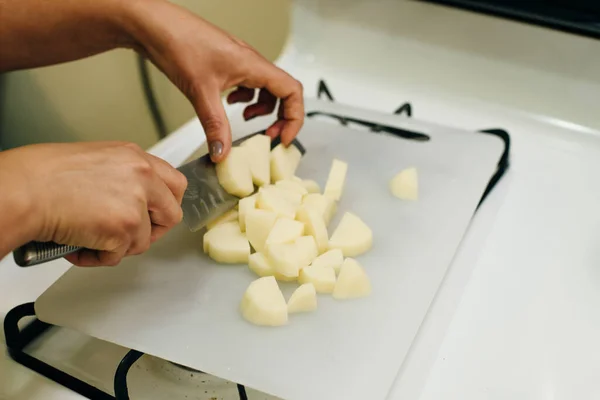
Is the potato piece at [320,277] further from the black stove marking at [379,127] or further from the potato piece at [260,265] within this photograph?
the black stove marking at [379,127]

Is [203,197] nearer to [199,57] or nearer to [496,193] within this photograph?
[199,57]

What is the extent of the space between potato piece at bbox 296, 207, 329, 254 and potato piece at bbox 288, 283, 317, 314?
0.29 feet

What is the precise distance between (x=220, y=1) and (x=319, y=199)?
662 millimetres

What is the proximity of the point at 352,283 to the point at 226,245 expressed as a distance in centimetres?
18

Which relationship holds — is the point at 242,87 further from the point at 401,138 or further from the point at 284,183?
the point at 401,138

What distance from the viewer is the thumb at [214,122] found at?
0.86m

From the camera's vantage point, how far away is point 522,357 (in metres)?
0.76

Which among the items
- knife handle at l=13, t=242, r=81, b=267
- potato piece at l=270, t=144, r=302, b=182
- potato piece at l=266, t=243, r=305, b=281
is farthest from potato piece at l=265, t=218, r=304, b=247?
knife handle at l=13, t=242, r=81, b=267

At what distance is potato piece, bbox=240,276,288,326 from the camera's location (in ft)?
2.46

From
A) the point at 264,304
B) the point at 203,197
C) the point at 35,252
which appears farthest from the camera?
the point at 203,197

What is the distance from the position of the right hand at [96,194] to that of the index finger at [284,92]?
0.91 feet

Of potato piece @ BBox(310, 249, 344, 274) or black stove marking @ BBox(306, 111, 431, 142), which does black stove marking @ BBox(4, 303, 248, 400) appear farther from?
black stove marking @ BBox(306, 111, 431, 142)

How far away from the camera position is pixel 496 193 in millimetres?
1002

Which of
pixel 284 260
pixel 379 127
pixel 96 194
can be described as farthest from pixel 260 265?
pixel 379 127
